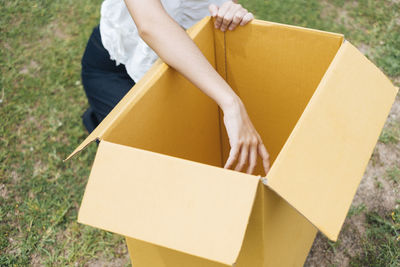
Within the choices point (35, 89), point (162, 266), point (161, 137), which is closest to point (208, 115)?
point (161, 137)

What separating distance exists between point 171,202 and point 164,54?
424mm

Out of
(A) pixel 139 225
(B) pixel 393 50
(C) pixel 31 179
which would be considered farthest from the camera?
(B) pixel 393 50

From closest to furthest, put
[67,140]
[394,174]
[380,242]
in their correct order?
[380,242] → [394,174] → [67,140]

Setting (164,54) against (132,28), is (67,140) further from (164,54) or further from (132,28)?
(164,54)

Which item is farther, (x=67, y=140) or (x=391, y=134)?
(x=67, y=140)

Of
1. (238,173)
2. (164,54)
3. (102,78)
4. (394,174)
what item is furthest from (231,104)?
(394,174)

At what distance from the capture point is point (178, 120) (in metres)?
1.10

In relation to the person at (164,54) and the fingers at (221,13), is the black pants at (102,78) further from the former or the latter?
the fingers at (221,13)

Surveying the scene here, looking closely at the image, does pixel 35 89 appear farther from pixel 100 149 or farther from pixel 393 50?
pixel 393 50

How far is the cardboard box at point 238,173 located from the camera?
25.3 inches

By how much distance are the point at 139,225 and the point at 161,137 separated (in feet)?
1.33

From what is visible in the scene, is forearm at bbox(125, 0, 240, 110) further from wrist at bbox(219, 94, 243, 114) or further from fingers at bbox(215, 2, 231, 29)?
fingers at bbox(215, 2, 231, 29)

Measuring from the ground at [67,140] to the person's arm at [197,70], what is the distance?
76cm

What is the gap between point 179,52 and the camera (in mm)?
926
